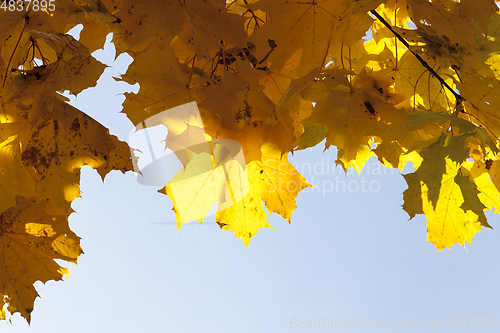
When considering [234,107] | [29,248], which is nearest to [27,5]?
[234,107]

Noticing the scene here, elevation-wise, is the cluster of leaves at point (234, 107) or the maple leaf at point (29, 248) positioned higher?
the cluster of leaves at point (234, 107)

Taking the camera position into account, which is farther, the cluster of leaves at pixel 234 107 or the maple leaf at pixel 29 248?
the maple leaf at pixel 29 248

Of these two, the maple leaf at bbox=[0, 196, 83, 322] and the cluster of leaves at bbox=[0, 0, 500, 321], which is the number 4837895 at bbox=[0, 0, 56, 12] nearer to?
the cluster of leaves at bbox=[0, 0, 500, 321]

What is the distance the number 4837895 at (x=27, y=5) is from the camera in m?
0.75

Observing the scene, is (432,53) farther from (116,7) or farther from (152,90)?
(116,7)

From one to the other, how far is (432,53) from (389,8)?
0.98 feet

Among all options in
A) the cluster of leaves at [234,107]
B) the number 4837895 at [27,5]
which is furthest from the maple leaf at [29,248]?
the number 4837895 at [27,5]

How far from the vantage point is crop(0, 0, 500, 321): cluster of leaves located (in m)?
0.75

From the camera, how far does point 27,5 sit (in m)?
0.78

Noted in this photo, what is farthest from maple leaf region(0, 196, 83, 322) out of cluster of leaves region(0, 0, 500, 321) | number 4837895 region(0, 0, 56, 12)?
number 4837895 region(0, 0, 56, 12)

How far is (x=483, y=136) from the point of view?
2.24ft

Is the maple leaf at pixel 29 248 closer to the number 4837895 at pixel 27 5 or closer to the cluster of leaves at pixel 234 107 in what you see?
the cluster of leaves at pixel 234 107

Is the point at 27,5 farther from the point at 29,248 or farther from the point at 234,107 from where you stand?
the point at 29,248

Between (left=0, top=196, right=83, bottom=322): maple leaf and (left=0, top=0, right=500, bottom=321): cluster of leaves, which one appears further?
(left=0, top=196, right=83, bottom=322): maple leaf
